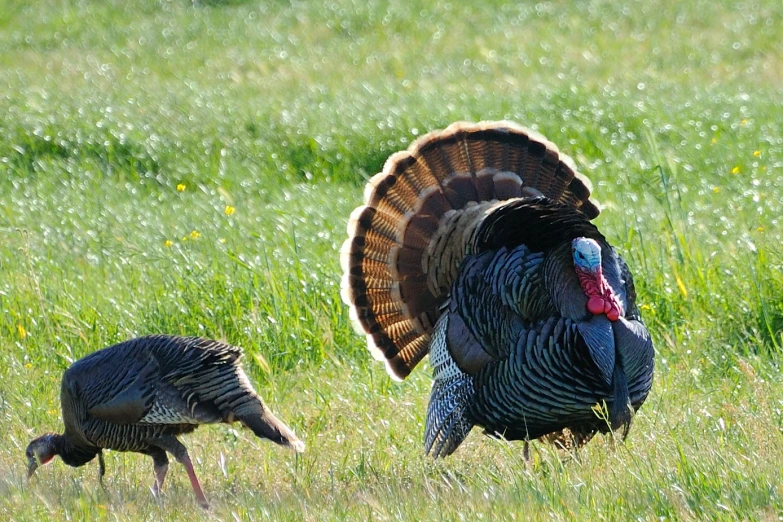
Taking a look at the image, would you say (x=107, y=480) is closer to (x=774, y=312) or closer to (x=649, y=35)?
(x=774, y=312)

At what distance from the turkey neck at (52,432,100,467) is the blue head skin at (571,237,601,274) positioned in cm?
222

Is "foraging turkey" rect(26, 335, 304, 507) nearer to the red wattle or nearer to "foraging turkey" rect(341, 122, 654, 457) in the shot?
"foraging turkey" rect(341, 122, 654, 457)

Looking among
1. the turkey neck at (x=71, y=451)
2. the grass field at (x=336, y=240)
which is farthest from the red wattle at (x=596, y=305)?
the turkey neck at (x=71, y=451)

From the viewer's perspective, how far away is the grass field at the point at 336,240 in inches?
175

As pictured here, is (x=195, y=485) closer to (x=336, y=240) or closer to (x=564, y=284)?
(x=564, y=284)

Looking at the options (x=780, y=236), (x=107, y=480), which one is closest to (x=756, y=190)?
(x=780, y=236)

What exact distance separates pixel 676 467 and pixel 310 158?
764cm

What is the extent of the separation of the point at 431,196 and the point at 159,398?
165cm

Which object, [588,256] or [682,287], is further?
[682,287]

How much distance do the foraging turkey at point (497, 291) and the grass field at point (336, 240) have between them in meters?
0.22

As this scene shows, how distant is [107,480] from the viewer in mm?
5176

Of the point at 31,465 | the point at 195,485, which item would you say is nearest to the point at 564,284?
the point at 195,485

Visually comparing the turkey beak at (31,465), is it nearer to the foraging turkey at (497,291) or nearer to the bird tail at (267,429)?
the bird tail at (267,429)

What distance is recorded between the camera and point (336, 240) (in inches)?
316
